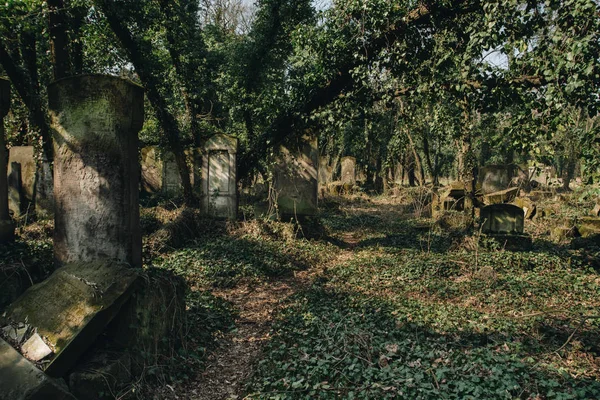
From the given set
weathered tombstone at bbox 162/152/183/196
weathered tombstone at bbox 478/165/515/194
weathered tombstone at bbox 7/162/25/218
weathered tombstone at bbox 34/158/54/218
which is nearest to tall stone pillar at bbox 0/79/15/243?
weathered tombstone at bbox 34/158/54/218

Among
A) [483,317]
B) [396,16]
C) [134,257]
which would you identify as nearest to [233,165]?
[396,16]

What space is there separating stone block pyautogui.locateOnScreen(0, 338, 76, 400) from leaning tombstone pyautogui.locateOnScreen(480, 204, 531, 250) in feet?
27.4

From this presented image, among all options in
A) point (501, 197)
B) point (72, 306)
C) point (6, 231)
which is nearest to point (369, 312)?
point (72, 306)

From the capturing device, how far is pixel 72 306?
361cm

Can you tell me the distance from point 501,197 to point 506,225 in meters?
3.93

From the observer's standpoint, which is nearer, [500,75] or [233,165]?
[500,75]

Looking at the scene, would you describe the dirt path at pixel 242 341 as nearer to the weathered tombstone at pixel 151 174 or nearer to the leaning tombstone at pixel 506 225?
the leaning tombstone at pixel 506 225

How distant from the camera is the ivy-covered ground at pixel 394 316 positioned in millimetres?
3789

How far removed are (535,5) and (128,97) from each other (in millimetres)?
5465

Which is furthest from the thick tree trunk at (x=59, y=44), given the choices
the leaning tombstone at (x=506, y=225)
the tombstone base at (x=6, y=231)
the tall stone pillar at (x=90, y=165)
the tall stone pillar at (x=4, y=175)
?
the leaning tombstone at (x=506, y=225)

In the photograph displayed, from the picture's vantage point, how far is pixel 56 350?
10.9 feet

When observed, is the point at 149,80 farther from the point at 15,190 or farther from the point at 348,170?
the point at 348,170

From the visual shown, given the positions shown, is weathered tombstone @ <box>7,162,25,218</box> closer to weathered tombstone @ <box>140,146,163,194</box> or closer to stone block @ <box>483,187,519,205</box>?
weathered tombstone @ <box>140,146,163,194</box>

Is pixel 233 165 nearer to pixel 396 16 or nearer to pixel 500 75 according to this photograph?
pixel 396 16
